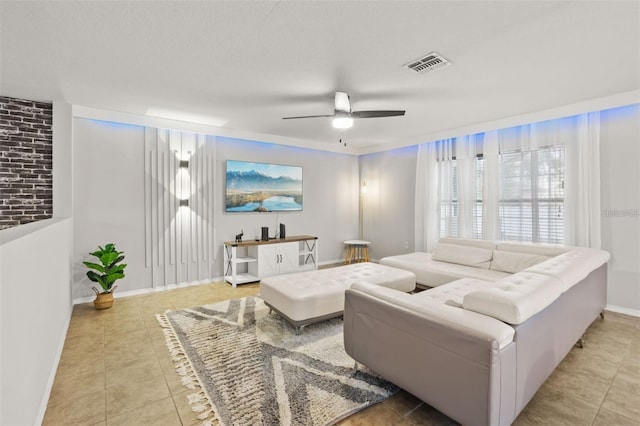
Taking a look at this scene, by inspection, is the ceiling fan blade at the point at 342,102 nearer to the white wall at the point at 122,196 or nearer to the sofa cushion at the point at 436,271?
the sofa cushion at the point at 436,271

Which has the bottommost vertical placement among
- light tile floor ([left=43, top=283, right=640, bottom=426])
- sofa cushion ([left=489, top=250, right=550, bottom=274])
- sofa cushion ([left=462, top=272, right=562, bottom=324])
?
light tile floor ([left=43, top=283, right=640, bottom=426])

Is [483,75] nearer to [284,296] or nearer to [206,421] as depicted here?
[284,296]

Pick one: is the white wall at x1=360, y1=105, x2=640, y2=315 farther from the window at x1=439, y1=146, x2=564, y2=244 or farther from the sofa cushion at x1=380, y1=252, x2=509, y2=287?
the sofa cushion at x1=380, y1=252, x2=509, y2=287

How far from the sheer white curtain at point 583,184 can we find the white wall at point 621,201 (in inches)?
3.7

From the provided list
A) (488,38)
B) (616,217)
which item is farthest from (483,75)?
(616,217)

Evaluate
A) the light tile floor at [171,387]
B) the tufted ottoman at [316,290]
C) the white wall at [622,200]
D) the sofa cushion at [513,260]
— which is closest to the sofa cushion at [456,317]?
the light tile floor at [171,387]

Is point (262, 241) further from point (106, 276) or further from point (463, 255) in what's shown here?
point (463, 255)

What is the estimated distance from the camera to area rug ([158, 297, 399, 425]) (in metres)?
1.88

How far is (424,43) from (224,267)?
4.34m

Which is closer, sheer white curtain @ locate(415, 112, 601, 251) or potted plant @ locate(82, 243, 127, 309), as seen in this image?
potted plant @ locate(82, 243, 127, 309)

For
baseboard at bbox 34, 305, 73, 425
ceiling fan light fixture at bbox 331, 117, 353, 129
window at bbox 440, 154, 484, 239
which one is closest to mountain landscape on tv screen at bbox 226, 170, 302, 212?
ceiling fan light fixture at bbox 331, 117, 353, 129

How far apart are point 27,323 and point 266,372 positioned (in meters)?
1.48

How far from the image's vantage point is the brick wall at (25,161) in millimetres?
A: 3482

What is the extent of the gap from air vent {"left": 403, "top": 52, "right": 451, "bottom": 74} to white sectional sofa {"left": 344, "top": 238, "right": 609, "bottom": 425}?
1.90 meters
